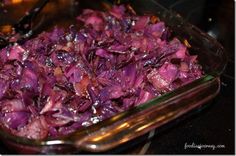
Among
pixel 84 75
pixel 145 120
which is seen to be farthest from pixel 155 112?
pixel 84 75

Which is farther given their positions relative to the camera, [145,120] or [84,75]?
[84,75]

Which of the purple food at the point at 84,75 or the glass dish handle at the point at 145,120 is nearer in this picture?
the glass dish handle at the point at 145,120

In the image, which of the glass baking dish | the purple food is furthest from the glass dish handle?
the purple food

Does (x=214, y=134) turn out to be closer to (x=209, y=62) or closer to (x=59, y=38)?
(x=209, y=62)

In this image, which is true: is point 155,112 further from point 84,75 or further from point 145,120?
point 84,75

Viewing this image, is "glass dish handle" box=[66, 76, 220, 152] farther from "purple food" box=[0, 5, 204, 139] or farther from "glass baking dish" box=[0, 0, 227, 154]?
"purple food" box=[0, 5, 204, 139]

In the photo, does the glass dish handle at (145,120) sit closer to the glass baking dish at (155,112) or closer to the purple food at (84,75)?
the glass baking dish at (155,112)

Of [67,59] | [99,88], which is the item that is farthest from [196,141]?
[67,59]

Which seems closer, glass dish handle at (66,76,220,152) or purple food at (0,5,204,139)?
glass dish handle at (66,76,220,152)

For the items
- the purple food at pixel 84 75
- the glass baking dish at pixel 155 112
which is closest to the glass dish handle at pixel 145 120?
the glass baking dish at pixel 155 112
